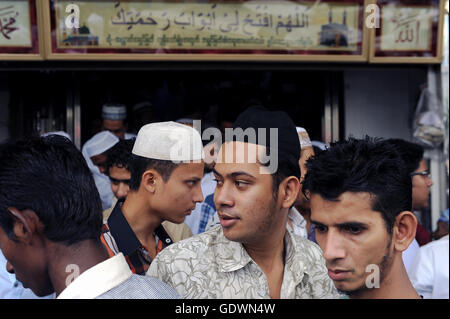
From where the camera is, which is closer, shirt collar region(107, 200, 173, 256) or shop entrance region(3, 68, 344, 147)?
shirt collar region(107, 200, 173, 256)

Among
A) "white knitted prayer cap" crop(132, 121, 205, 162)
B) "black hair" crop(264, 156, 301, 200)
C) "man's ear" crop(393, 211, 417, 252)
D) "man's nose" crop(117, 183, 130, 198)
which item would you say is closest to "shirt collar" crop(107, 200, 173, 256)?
"white knitted prayer cap" crop(132, 121, 205, 162)

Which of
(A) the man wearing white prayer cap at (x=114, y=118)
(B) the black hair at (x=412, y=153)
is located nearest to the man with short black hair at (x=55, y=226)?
(B) the black hair at (x=412, y=153)

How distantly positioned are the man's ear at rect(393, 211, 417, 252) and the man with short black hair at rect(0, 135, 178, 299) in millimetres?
534

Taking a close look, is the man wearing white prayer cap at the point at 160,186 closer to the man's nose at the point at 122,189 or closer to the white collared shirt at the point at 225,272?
the white collared shirt at the point at 225,272

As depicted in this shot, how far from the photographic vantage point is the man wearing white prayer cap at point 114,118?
319cm

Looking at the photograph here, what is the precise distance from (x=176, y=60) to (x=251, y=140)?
1382 mm

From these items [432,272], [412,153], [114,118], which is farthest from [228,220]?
[114,118]

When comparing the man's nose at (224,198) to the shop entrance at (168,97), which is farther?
the shop entrance at (168,97)

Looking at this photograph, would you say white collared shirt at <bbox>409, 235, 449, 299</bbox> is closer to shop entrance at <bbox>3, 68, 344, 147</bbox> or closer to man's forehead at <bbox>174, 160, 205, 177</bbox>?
man's forehead at <bbox>174, 160, 205, 177</bbox>

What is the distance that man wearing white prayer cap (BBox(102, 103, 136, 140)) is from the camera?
319 cm

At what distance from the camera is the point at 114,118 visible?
3.27 m
